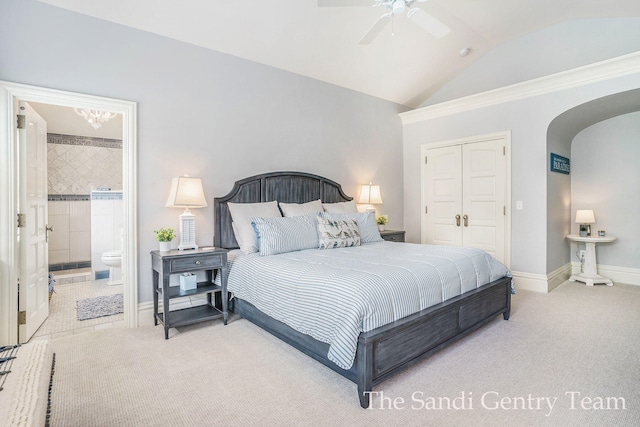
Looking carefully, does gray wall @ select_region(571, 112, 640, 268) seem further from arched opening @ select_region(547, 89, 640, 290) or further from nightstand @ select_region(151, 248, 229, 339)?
nightstand @ select_region(151, 248, 229, 339)

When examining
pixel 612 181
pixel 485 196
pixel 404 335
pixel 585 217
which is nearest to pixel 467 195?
pixel 485 196

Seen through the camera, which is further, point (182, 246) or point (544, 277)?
point (544, 277)

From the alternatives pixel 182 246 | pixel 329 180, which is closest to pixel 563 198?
pixel 329 180

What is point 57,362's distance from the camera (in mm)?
2533

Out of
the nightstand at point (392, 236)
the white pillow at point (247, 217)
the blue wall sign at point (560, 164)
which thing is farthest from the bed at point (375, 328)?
the blue wall sign at point (560, 164)

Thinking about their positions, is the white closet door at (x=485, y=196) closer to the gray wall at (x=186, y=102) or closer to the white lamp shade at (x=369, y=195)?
the white lamp shade at (x=369, y=195)

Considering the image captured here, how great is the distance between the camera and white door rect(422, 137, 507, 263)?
16.0ft

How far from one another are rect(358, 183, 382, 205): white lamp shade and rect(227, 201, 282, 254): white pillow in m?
1.63

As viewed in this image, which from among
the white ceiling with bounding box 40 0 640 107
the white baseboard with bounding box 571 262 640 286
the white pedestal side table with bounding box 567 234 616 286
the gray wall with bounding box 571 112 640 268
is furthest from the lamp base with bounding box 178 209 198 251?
the white baseboard with bounding box 571 262 640 286

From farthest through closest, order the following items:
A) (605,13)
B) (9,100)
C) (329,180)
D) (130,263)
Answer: (329,180), (605,13), (130,263), (9,100)

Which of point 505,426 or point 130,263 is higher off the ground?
point 130,263

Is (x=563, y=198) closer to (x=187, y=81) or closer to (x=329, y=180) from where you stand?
(x=329, y=180)

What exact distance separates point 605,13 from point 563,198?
2.40m

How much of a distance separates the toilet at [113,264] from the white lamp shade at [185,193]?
2.18 meters
